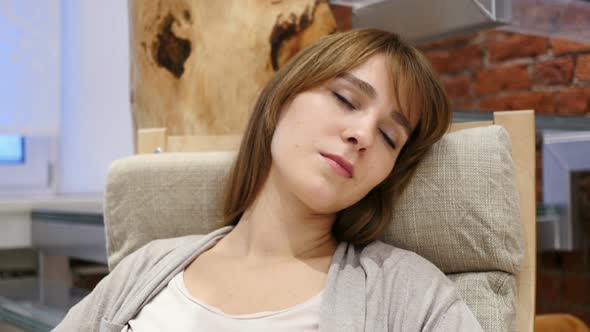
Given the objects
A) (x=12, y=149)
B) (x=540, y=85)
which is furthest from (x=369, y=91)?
(x=12, y=149)

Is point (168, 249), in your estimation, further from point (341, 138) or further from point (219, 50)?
point (219, 50)

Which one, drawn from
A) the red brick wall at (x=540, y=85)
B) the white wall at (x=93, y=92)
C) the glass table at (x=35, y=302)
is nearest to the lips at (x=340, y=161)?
the glass table at (x=35, y=302)

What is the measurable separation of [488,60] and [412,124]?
4.11 feet

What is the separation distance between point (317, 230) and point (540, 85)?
1203 millimetres

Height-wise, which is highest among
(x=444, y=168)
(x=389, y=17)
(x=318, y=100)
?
(x=389, y=17)

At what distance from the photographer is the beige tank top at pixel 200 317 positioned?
983 millimetres

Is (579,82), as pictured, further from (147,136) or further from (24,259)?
(24,259)

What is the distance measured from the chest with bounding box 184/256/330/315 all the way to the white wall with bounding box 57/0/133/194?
1709 millimetres

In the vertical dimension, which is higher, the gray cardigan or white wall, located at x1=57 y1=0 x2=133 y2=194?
white wall, located at x1=57 y1=0 x2=133 y2=194

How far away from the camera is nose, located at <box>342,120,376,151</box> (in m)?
1.01

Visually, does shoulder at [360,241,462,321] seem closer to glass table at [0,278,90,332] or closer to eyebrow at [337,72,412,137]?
eyebrow at [337,72,412,137]

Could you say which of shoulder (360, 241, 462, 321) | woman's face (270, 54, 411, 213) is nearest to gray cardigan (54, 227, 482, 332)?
shoulder (360, 241, 462, 321)

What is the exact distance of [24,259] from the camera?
93.4 inches

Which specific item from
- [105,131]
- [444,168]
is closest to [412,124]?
[444,168]
